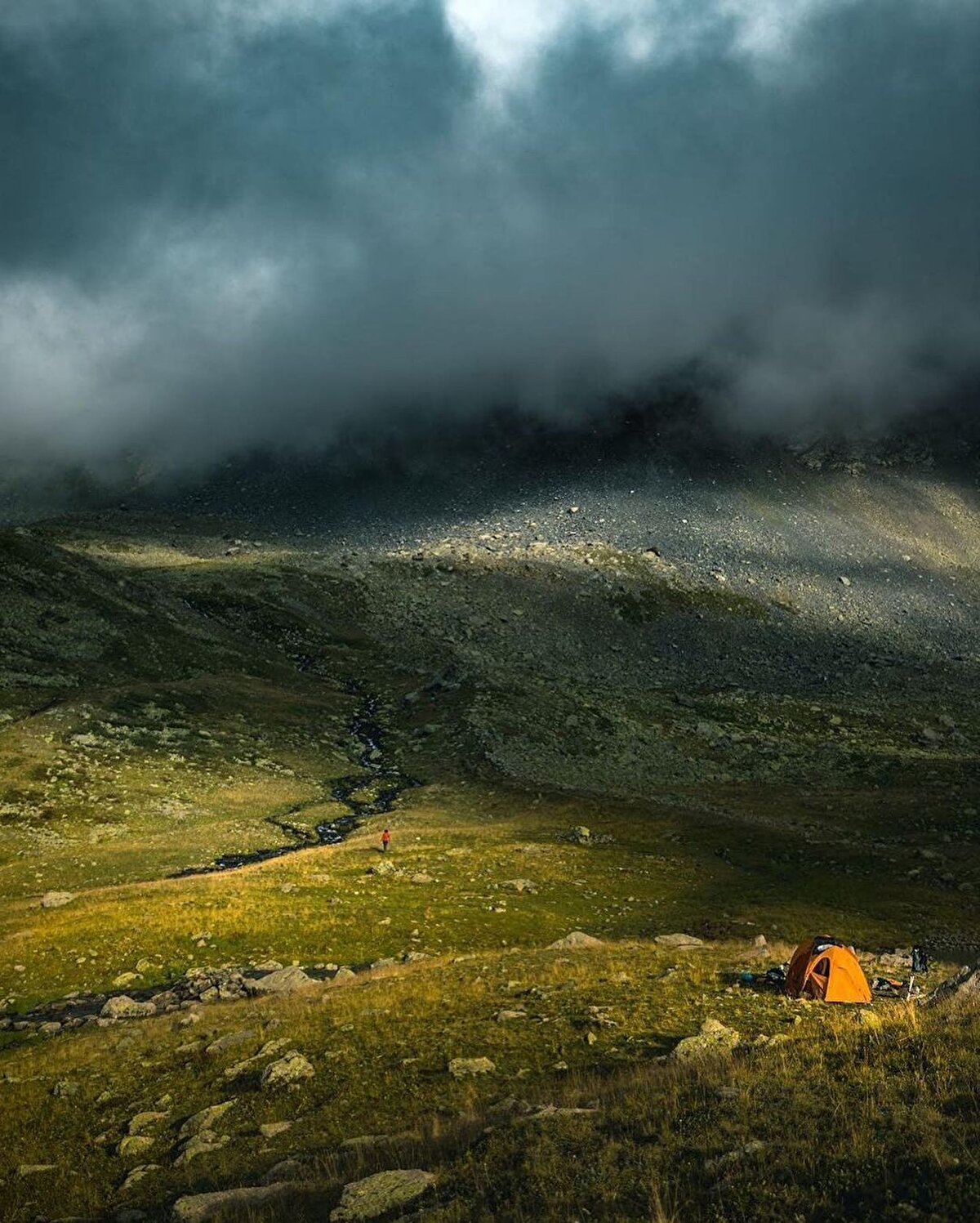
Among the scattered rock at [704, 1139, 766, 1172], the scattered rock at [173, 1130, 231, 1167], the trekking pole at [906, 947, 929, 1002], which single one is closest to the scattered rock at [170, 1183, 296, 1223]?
the scattered rock at [173, 1130, 231, 1167]

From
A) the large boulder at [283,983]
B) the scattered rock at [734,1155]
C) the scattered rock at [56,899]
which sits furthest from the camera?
the scattered rock at [56,899]

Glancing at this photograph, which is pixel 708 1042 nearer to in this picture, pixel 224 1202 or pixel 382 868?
pixel 224 1202

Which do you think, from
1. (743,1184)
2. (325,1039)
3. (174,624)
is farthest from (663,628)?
(743,1184)

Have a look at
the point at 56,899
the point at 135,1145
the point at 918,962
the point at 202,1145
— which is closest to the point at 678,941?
the point at 918,962

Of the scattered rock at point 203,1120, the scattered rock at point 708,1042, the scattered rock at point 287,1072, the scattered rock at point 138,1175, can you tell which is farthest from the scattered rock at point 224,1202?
the scattered rock at point 708,1042

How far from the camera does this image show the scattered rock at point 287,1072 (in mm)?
20406

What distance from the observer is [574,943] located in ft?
118

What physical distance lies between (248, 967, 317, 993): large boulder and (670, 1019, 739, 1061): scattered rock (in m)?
15.8

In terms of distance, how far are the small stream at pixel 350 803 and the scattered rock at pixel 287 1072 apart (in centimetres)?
3511

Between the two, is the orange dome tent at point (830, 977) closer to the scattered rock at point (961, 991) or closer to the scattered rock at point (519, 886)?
the scattered rock at point (961, 991)

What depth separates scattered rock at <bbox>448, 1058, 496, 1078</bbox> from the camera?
19781 millimetres

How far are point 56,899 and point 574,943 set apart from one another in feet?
95.3

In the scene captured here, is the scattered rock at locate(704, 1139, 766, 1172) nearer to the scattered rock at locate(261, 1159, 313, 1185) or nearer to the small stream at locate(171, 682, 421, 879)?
the scattered rock at locate(261, 1159, 313, 1185)

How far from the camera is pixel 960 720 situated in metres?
128
